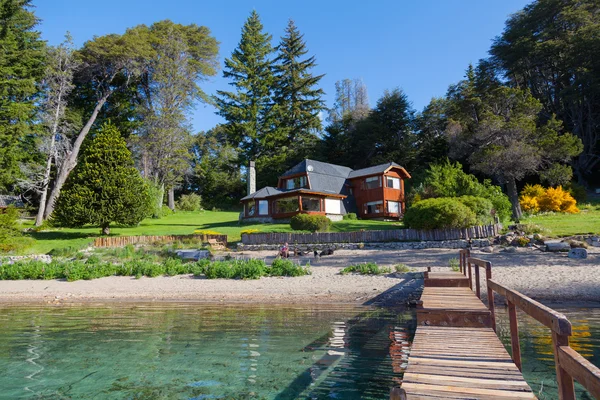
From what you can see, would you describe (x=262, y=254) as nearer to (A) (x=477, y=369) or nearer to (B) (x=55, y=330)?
(B) (x=55, y=330)

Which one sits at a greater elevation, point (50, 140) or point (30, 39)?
point (30, 39)

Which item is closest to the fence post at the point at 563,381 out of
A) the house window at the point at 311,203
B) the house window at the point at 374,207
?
the house window at the point at 311,203

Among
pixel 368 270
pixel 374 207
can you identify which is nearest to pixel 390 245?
pixel 368 270

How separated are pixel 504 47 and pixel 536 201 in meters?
22.5

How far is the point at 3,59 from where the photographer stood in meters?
31.6

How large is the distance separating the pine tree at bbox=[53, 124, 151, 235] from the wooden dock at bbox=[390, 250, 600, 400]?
28.2 m

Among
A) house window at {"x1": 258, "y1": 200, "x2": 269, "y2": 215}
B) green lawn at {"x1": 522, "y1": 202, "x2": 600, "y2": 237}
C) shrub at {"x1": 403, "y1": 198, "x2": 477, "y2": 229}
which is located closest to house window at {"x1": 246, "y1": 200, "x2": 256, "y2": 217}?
house window at {"x1": 258, "y1": 200, "x2": 269, "y2": 215}

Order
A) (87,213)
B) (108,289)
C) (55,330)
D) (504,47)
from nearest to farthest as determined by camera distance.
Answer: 1. (55,330)
2. (108,289)
3. (87,213)
4. (504,47)

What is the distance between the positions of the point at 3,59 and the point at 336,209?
1297 inches

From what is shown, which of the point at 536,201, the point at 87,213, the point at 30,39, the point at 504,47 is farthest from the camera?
the point at 504,47

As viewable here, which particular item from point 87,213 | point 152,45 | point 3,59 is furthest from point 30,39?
point 87,213

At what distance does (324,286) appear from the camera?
46.6ft

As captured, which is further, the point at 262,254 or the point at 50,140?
the point at 50,140

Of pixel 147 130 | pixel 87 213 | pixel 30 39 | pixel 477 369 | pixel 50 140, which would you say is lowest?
pixel 477 369
